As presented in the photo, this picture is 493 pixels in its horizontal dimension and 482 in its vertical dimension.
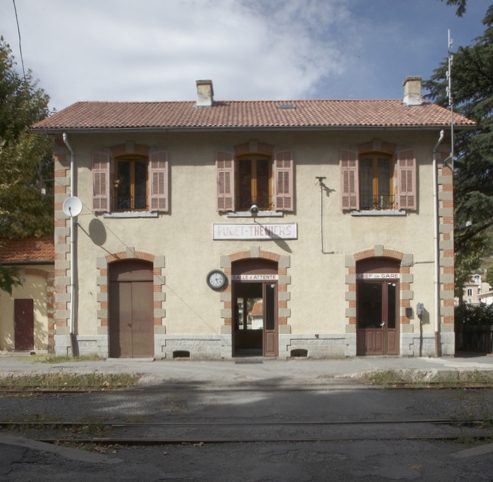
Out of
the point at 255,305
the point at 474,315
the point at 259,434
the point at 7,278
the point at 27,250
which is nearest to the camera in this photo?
the point at 7,278

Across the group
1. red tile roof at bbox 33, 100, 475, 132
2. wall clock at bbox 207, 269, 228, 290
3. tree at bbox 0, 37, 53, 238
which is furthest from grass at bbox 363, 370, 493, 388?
tree at bbox 0, 37, 53, 238

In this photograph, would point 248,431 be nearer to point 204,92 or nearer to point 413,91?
point 204,92

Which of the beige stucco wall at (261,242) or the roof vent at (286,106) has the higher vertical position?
the roof vent at (286,106)

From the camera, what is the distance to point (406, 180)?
1576cm

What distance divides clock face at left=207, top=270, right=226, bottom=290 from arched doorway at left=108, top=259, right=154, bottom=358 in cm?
172

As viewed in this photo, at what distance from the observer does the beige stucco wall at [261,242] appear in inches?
617

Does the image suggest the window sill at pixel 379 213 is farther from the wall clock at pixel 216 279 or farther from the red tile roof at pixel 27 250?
the red tile roof at pixel 27 250

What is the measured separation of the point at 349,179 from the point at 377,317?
399 centimetres

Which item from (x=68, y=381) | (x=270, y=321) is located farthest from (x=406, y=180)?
(x=68, y=381)

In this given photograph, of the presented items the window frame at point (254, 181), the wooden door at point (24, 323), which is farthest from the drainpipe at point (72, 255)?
the window frame at point (254, 181)

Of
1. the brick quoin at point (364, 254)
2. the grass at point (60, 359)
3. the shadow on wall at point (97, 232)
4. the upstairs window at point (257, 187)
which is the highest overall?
the upstairs window at point (257, 187)

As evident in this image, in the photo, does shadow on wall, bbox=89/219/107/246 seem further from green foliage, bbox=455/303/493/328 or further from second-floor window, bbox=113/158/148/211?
green foliage, bbox=455/303/493/328

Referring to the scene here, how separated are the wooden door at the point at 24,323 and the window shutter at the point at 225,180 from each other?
22.3 feet

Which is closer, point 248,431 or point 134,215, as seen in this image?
point 248,431
